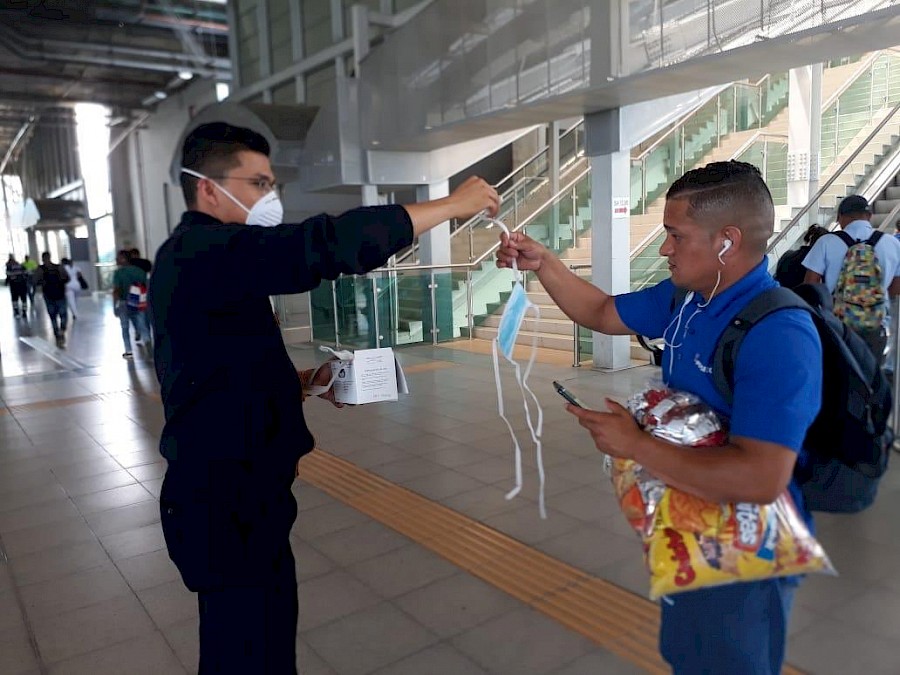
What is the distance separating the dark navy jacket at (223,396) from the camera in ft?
4.83

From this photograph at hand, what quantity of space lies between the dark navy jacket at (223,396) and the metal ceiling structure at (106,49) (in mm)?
15178

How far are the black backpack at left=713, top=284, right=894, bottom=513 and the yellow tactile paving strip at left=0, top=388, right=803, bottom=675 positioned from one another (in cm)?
135

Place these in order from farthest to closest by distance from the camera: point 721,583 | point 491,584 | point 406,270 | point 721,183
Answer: point 406,270
point 491,584
point 721,183
point 721,583

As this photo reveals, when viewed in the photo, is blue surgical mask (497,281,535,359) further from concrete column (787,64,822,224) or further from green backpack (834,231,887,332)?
concrete column (787,64,822,224)

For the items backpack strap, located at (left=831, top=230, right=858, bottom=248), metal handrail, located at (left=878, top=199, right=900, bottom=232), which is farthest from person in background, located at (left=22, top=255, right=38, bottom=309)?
backpack strap, located at (left=831, top=230, right=858, bottom=248)

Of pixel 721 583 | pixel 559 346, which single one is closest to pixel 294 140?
pixel 559 346

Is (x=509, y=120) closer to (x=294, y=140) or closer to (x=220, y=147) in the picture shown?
(x=294, y=140)

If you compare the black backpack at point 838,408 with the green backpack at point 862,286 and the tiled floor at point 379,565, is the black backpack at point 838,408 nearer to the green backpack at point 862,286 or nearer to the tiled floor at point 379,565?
the tiled floor at point 379,565

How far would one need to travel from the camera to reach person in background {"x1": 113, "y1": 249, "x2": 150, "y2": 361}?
32.0ft

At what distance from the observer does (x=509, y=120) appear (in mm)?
7484

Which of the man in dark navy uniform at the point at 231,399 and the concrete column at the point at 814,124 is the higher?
the concrete column at the point at 814,124

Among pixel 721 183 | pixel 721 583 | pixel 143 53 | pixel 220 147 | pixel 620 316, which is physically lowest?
pixel 721 583

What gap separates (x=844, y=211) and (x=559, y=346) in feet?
15.2

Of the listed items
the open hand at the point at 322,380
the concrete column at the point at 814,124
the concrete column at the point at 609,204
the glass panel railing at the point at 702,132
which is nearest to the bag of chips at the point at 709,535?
the open hand at the point at 322,380
